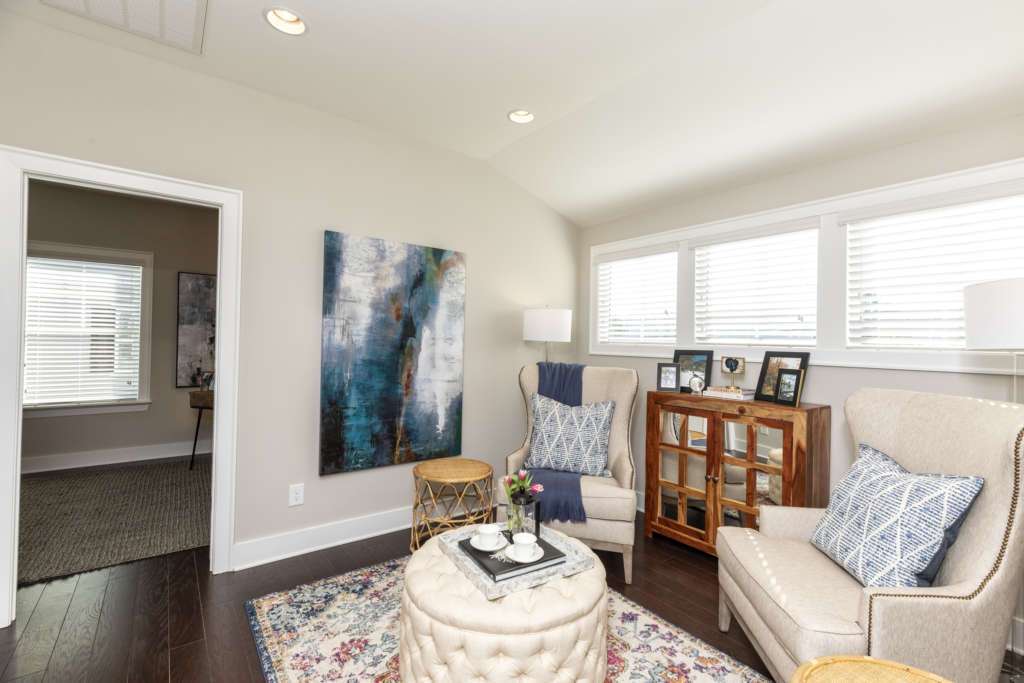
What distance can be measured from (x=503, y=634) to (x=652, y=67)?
255 cm

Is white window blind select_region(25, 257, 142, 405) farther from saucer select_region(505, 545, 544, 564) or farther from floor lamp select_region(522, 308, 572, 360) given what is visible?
saucer select_region(505, 545, 544, 564)

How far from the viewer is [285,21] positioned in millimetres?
2094

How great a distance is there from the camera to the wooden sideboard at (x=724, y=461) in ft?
8.15

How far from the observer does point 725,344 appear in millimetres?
3223

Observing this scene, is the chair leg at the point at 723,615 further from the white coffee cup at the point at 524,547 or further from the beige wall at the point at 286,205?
the beige wall at the point at 286,205

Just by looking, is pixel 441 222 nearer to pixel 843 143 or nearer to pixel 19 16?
pixel 19 16

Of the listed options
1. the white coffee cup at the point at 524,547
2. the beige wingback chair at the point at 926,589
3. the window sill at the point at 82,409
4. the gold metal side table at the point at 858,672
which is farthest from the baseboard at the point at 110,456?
the gold metal side table at the point at 858,672

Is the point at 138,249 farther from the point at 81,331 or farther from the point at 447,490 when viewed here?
the point at 447,490

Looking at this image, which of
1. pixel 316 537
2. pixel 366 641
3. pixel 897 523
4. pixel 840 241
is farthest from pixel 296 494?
pixel 840 241

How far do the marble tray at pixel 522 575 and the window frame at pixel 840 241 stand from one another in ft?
6.05

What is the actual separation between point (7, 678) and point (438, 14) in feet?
10.1

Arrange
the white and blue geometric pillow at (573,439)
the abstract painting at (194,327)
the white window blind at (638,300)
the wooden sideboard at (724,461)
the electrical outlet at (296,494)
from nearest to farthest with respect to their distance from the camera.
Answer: the wooden sideboard at (724,461), the electrical outlet at (296,494), the white and blue geometric pillow at (573,439), the white window blind at (638,300), the abstract painting at (194,327)

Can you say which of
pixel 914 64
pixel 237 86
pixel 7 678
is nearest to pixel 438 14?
pixel 237 86

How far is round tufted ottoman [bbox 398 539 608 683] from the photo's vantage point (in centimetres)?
146
